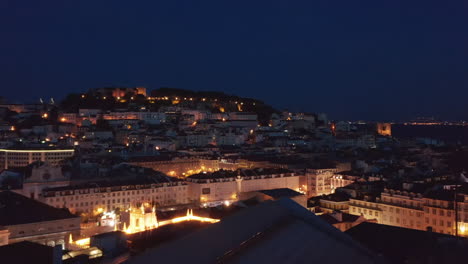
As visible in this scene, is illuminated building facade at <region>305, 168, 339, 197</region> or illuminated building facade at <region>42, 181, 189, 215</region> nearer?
illuminated building facade at <region>42, 181, 189, 215</region>

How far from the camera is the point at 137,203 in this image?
2581 cm

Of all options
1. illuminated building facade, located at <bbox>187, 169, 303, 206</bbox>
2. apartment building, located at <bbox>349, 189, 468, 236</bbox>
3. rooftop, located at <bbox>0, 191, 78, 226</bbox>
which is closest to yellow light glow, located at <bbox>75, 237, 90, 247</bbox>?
rooftop, located at <bbox>0, 191, 78, 226</bbox>

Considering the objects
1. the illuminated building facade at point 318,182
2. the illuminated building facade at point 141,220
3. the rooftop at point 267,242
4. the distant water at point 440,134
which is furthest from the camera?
the distant water at point 440,134

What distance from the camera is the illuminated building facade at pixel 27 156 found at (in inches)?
1508

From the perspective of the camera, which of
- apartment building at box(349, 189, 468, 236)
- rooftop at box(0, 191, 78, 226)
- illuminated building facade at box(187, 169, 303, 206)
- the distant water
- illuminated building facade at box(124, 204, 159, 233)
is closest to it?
rooftop at box(0, 191, 78, 226)

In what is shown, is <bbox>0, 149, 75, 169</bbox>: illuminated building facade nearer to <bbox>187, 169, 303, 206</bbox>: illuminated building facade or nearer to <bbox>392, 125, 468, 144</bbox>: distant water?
<bbox>187, 169, 303, 206</bbox>: illuminated building facade

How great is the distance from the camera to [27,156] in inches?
1511

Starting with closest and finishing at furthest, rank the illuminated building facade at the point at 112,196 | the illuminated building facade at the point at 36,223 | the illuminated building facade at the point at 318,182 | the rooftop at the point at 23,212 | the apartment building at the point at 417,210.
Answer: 1. the illuminated building facade at the point at 36,223
2. the rooftop at the point at 23,212
3. the apartment building at the point at 417,210
4. the illuminated building facade at the point at 112,196
5. the illuminated building facade at the point at 318,182

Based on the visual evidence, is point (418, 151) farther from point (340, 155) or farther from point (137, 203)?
point (137, 203)

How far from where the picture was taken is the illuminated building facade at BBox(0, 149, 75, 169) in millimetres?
38312

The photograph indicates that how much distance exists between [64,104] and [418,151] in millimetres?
50053

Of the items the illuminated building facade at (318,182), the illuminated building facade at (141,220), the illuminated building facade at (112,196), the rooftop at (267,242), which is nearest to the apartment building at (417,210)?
the illuminated building facade at (318,182)

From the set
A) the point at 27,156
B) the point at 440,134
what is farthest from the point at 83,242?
the point at 440,134

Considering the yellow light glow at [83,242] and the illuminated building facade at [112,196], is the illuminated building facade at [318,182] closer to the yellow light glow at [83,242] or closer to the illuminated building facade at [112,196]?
the illuminated building facade at [112,196]
